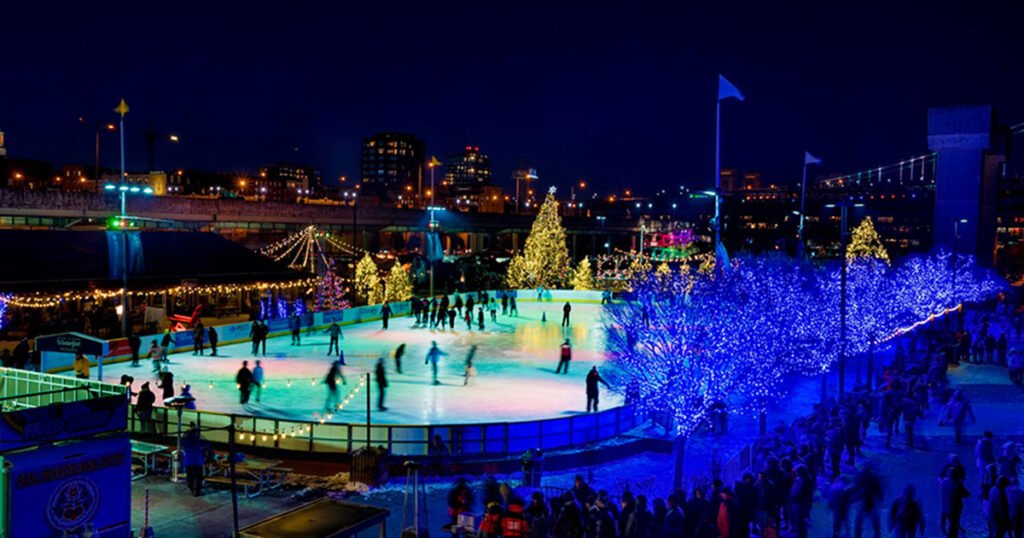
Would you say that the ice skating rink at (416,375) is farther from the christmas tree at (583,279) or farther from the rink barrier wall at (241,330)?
the christmas tree at (583,279)

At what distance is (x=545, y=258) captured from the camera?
5669 cm

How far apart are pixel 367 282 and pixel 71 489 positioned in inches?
1679

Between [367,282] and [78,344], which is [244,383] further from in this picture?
[367,282]

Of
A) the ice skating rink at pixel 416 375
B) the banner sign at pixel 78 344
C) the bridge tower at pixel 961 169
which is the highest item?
the bridge tower at pixel 961 169

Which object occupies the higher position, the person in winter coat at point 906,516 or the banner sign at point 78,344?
the banner sign at point 78,344

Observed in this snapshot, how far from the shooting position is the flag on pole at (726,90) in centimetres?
3219

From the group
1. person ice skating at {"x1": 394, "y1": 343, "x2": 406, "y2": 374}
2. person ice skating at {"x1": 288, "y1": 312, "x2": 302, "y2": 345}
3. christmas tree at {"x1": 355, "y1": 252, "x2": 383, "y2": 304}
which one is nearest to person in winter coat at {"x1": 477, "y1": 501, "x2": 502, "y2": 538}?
person ice skating at {"x1": 394, "y1": 343, "x2": 406, "y2": 374}

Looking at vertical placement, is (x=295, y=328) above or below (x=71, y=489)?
below

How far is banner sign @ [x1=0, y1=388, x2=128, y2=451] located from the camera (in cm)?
883

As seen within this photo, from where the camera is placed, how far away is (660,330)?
16.9 metres

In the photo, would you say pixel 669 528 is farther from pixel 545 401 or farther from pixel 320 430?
pixel 545 401

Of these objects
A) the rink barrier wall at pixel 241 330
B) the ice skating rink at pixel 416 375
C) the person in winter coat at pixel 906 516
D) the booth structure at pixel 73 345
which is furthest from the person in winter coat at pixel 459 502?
the rink barrier wall at pixel 241 330

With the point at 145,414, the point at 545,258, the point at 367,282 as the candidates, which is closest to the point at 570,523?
the point at 145,414

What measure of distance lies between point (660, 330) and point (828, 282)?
63.7ft
